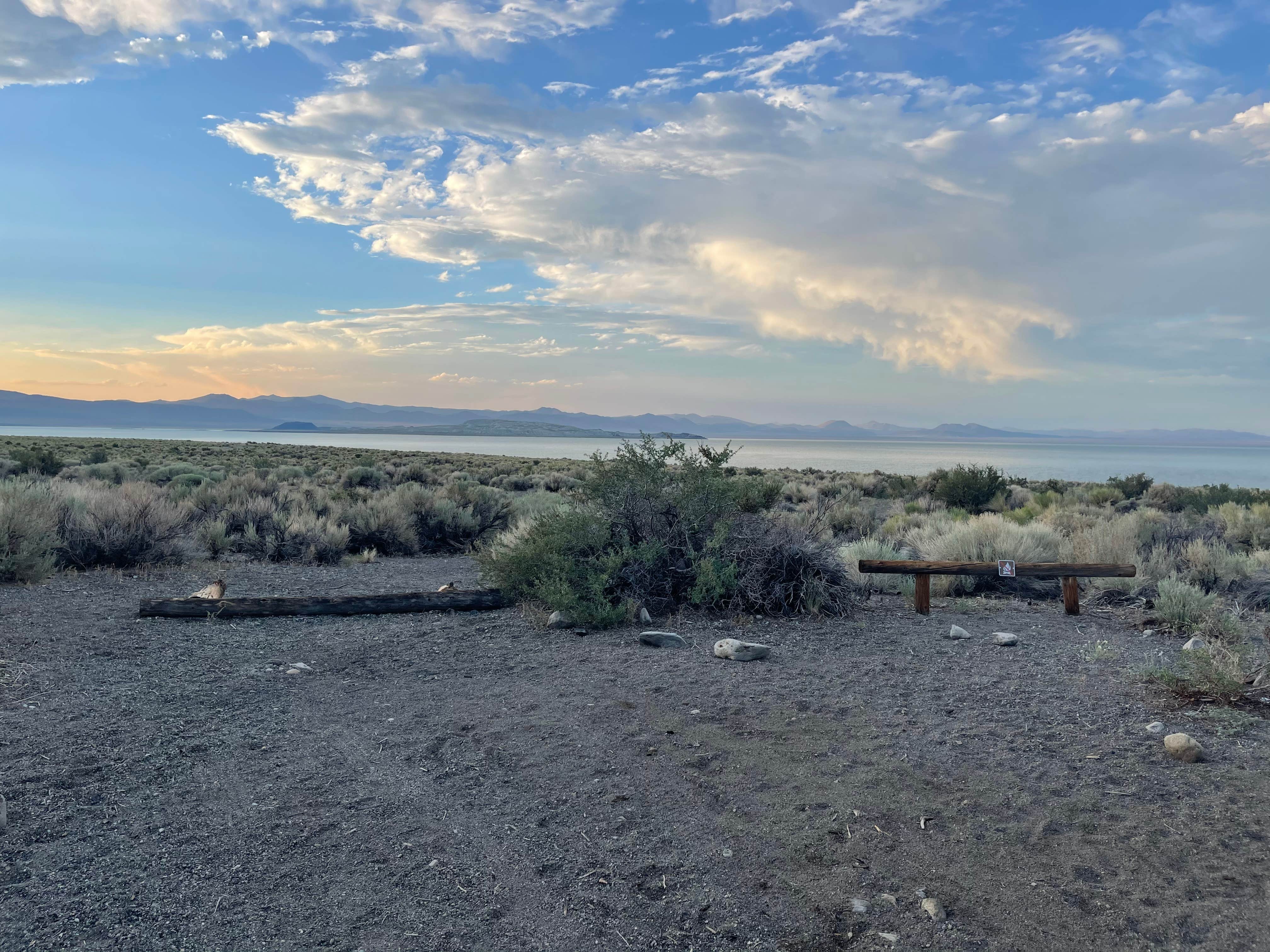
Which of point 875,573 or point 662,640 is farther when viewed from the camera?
point 875,573

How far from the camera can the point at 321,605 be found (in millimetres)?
9242

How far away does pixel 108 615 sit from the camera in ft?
29.1

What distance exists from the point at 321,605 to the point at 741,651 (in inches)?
185

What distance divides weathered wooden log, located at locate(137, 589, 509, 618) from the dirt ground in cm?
127

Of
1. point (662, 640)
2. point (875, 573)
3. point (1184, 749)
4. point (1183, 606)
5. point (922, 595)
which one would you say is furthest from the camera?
point (875, 573)

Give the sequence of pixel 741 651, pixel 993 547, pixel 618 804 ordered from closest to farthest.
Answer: pixel 618 804 < pixel 741 651 < pixel 993 547

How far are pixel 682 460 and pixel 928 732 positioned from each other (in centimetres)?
544

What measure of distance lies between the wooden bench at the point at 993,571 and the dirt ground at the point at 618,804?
1738mm

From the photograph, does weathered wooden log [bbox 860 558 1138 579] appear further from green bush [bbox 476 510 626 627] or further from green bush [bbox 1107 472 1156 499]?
green bush [bbox 1107 472 1156 499]

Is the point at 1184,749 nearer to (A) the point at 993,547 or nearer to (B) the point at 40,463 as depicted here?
(A) the point at 993,547

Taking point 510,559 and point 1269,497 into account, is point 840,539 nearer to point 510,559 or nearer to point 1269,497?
point 510,559

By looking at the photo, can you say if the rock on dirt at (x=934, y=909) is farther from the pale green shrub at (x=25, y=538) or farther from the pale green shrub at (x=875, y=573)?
the pale green shrub at (x=25, y=538)

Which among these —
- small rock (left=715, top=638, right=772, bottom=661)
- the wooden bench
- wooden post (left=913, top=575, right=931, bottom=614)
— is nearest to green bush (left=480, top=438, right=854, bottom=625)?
the wooden bench

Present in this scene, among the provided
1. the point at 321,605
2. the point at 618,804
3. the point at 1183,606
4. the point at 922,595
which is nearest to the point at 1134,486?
the point at 1183,606
